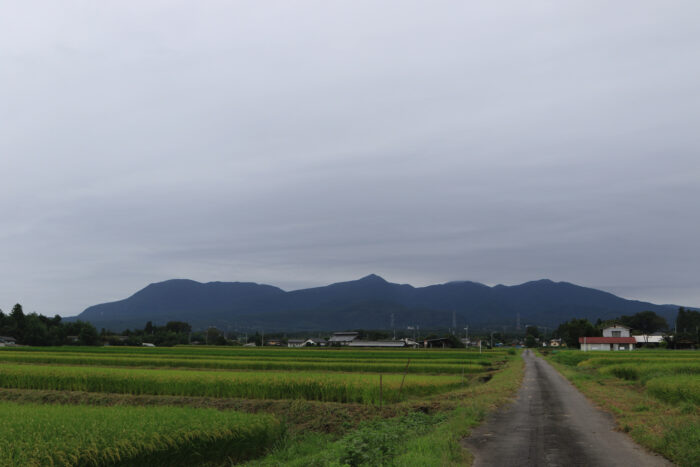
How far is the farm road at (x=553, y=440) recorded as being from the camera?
14.4 metres

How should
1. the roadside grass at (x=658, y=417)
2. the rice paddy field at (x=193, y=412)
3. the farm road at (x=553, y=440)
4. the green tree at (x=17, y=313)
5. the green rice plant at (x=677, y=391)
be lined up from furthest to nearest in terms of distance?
the green tree at (x=17, y=313) < the green rice plant at (x=677, y=391) < the roadside grass at (x=658, y=417) < the farm road at (x=553, y=440) < the rice paddy field at (x=193, y=412)

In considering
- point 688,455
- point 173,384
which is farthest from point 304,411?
point 688,455

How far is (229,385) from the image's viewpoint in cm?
2875

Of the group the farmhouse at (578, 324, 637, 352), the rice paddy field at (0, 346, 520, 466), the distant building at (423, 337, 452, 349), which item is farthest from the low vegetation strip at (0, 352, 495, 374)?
the distant building at (423, 337, 452, 349)

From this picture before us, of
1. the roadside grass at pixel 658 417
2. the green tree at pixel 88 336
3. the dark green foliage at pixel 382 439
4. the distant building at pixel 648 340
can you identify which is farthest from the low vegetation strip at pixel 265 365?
the distant building at pixel 648 340

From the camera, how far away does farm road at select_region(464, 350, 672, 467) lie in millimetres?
14352

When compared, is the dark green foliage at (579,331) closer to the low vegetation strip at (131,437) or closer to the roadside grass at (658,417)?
the roadside grass at (658,417)

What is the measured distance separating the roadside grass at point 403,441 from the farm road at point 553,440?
2.40 feet

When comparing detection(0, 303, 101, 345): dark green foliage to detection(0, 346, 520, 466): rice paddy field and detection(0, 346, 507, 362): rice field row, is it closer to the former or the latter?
detection(0, 346, 507, 362): rice field row

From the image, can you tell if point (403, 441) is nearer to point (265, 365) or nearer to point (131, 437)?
point (131, 437)

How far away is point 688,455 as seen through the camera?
13.9m

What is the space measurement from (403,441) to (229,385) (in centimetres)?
1498

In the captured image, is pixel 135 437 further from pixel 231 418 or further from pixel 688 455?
pixel 688 455

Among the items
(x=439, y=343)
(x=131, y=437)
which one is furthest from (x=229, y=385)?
(x=439, y=343)
